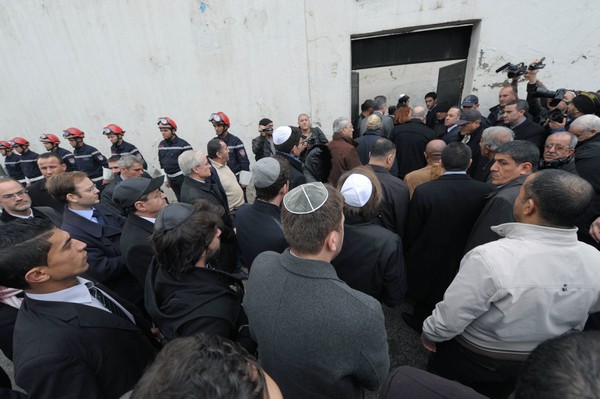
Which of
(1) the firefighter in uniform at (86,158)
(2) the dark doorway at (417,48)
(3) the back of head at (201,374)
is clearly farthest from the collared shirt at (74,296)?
(2) the dark doorway at (417,48)

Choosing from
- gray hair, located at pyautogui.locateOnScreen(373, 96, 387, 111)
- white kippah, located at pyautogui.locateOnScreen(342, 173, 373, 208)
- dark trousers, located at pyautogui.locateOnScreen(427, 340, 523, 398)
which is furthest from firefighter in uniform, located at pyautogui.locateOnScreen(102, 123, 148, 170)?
dark trousers, located at pyautogui.locateOnScreen(427, 340, 523, 398)

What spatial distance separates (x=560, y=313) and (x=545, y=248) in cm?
34

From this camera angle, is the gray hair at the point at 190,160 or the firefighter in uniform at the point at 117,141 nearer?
the gray hair at the point at 190,160

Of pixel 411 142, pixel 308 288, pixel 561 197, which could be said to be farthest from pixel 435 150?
pixel 308 288

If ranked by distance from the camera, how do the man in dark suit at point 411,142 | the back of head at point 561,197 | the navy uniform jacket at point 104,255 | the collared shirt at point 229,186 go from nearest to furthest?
the back of head at point 561,197 → the navy uniform jacket at point 104,255 → the collared shirt at point 229,186 → the man in dark suit at point 411,142

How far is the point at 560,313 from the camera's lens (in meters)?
1.33

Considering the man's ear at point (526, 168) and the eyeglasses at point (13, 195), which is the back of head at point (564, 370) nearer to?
the man's ear at point (526, 168)

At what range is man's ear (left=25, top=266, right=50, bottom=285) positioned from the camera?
129cm

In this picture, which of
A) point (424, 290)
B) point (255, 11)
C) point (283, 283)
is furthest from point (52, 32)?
point (424, 290)

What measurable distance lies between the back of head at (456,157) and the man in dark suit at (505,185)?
11.8 inches

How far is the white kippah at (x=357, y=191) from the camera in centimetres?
181

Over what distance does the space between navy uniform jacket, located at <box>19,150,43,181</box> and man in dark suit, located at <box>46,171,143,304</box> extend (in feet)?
20.5

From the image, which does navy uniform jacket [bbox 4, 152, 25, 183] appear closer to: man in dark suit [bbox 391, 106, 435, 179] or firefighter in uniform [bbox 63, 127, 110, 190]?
firefighter in uniform [bbox 63, 127, 110, 190]

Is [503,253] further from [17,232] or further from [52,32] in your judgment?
[52,32]
